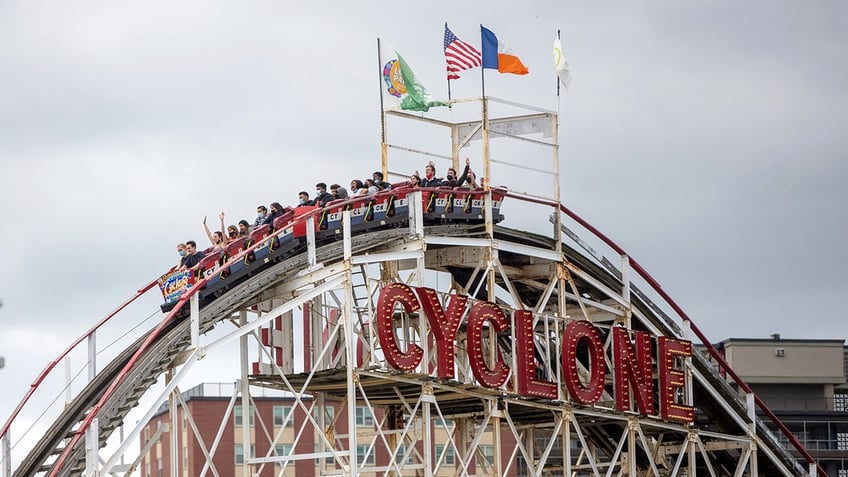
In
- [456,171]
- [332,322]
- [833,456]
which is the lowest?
[833,456]

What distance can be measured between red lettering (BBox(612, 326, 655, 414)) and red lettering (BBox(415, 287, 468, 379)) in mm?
8776

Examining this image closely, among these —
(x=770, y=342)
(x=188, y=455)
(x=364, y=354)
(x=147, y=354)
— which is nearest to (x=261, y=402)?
(x=188, y=455)

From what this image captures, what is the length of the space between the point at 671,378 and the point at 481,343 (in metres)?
9.95

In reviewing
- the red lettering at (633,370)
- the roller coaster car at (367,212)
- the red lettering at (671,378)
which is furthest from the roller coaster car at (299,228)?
the red lettering at (671,378)

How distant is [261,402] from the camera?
119812 mm

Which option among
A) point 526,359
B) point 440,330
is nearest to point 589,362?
point 526,359

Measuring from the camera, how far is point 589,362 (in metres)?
56.2

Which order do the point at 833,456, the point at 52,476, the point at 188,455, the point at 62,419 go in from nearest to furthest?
the point at 52,476
the point at 62,419
the point at 833,456
the point at 188,455

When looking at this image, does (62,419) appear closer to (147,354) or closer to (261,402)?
(147,354)

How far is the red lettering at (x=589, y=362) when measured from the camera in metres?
54.1

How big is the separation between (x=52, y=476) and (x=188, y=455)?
78965 mm

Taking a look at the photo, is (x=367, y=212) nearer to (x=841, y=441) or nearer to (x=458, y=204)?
(x=458, y=204)

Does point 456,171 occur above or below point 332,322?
above

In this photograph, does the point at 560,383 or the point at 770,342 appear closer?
the point at 560,383
